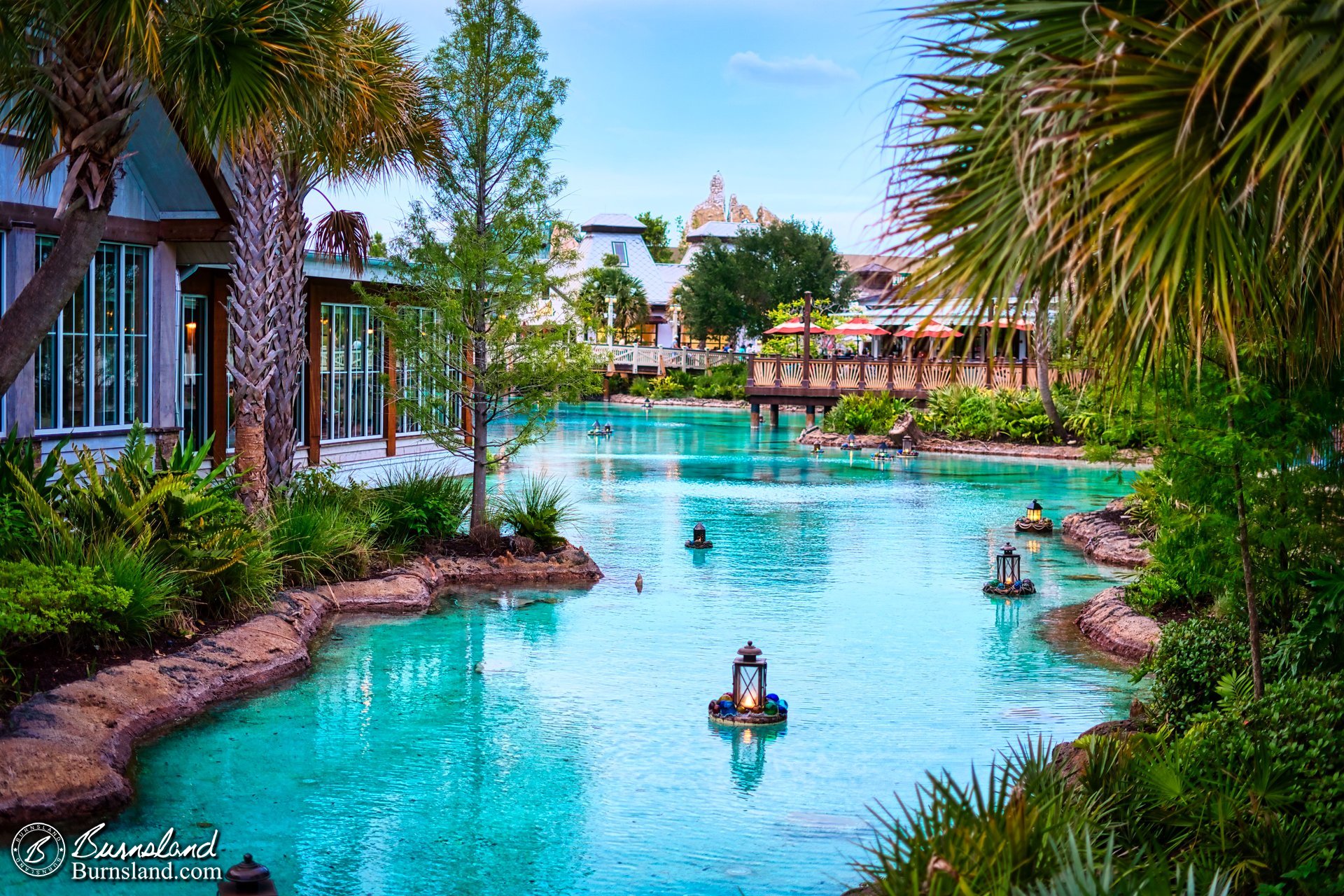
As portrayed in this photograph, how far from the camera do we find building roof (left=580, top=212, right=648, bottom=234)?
83438mm

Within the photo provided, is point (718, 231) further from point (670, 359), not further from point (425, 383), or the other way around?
point (425, 383)

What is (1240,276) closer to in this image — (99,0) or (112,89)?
(99,0)

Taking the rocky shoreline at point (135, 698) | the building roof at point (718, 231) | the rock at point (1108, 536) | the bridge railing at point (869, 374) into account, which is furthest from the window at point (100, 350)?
the building roof at point (718, 231)

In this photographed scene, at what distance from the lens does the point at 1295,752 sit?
616 centimetres

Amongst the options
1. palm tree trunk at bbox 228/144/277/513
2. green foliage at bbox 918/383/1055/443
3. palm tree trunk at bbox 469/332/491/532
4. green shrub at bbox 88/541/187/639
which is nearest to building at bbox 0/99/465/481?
palm tree trunk at bbox 228/144/277/513

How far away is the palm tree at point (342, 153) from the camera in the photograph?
12539 millimetres

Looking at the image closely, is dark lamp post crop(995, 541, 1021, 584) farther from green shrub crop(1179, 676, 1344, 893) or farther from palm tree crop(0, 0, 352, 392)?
palm tree crop(0, 0, 352, 392)

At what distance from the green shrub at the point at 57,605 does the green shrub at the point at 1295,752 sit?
6.86m

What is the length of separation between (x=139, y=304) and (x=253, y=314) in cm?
289

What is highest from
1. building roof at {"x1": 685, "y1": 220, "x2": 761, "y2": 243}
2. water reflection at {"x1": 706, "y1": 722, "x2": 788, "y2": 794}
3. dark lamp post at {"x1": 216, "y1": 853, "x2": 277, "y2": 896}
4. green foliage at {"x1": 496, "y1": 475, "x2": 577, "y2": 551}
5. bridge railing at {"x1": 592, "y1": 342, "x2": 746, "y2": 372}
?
building roof at {"x1": 685, "y1": 220, "x2": 761, "y2": 243}

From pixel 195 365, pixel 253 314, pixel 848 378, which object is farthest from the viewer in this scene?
pixel 848 378

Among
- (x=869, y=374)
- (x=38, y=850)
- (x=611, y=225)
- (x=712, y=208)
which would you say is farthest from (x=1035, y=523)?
(x=712, y=208)

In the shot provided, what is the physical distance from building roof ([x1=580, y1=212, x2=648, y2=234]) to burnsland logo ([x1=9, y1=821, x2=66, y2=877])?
253ft

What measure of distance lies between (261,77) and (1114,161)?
699cm
